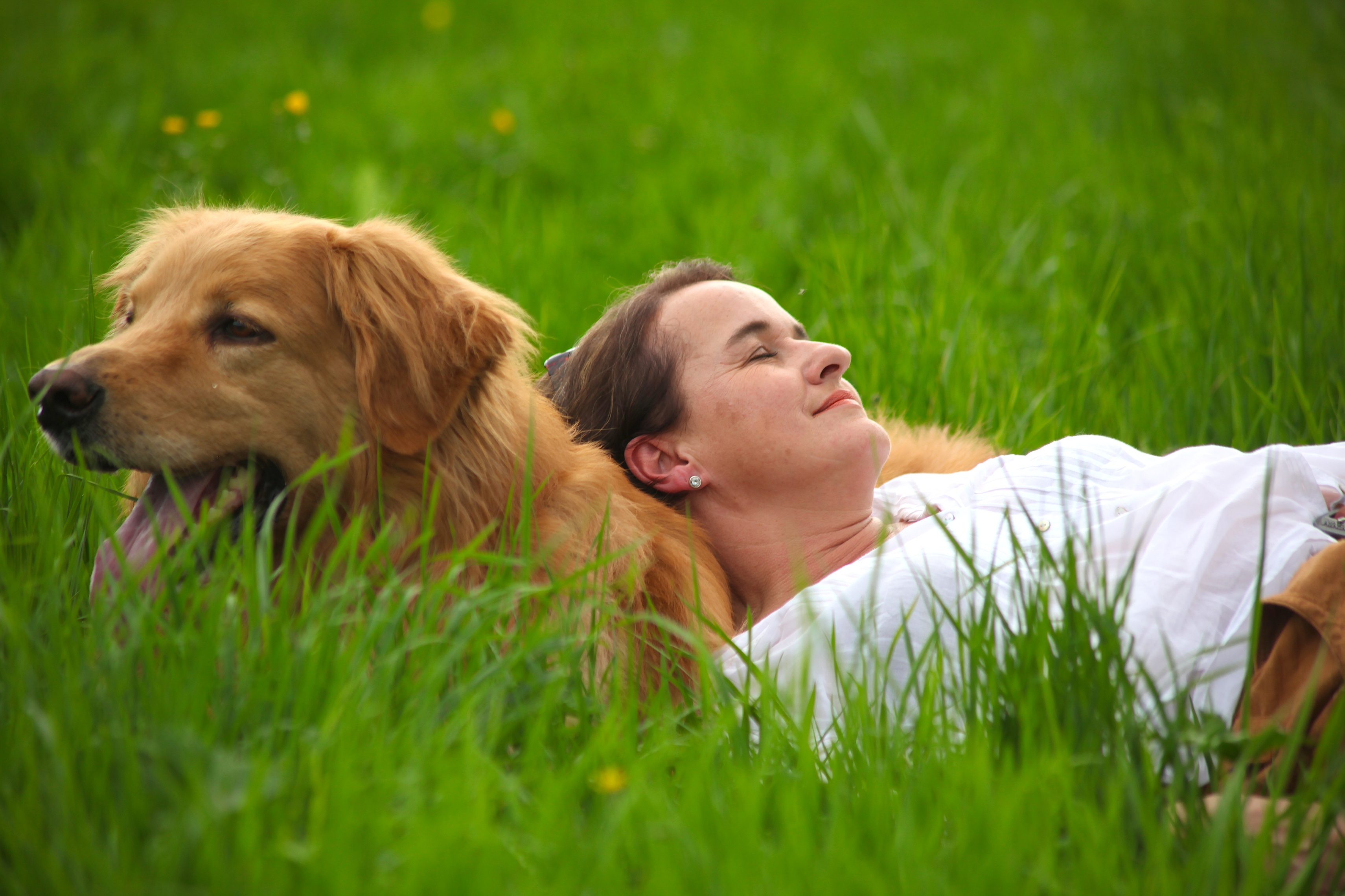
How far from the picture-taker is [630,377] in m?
2.61

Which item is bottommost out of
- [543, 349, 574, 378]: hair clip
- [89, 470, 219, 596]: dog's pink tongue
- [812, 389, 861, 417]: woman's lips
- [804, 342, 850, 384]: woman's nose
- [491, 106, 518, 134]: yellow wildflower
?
[89, 470, 219, 596]: dog's pink tongue

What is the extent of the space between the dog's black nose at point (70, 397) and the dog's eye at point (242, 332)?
0.25 metres

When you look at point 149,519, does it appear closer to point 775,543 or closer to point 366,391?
point 366,391

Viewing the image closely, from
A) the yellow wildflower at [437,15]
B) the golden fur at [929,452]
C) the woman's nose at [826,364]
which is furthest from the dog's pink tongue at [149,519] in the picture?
the yellow wildflower at [437,15]

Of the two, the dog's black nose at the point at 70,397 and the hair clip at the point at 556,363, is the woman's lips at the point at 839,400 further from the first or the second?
the dog's black nose at the point at 70,397

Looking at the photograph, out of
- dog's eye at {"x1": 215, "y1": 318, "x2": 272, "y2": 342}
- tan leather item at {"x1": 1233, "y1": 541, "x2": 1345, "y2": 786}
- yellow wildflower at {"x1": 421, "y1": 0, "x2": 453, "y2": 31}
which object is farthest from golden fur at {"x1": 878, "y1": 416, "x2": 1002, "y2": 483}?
yellow wildflower at {"x1": 421, "y1": 0, "x2": 453, "y2": 31}

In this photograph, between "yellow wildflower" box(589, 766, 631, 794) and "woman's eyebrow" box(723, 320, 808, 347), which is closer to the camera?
"yellow wildflower" box(589, 766, 631, 794)

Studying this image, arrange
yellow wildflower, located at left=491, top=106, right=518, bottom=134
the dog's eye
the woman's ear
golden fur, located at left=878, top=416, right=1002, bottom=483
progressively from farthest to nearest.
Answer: yellow wildflower, located at left=491, top=106, right=518, bottom=134 < golden fur, located at left=878, top=416, right=1002, bottom=483 < the woman's ear < the dog's eye

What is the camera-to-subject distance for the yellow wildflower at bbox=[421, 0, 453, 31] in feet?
29.6

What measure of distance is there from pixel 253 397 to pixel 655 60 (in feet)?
21.9

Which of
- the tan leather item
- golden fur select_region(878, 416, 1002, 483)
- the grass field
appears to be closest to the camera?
the grass field

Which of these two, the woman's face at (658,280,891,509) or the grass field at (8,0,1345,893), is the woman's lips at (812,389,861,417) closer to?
the woman's face at (658,280,891,509)

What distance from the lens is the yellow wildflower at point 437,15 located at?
9.01 metres

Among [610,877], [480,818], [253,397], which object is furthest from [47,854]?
[253,397]
